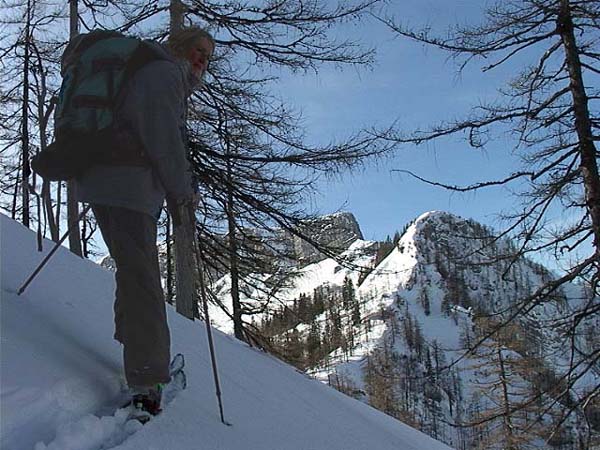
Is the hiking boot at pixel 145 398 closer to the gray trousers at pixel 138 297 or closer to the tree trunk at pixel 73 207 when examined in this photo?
the gray trousers at pixel 138 297

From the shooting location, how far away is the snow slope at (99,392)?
71.4 inches

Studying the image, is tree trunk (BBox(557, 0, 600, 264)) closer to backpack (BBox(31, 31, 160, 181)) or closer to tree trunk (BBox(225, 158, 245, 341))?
tree trunk (BBox(225, 158, 245, 341))

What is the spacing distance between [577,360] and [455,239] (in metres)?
1.81

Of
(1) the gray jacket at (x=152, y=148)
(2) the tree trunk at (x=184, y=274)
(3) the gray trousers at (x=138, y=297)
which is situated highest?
(2) the tree trunk at (x=184, y=274)

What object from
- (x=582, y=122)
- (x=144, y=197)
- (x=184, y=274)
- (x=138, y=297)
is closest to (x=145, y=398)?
(x=138, y=297)

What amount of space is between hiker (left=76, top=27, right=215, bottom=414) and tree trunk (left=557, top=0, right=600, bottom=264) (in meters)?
4.35

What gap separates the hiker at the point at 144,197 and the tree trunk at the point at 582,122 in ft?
14.3

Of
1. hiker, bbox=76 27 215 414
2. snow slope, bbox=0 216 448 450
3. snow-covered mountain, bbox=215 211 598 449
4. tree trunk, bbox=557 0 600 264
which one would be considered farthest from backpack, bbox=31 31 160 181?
tree trunk, bbox=557 0 600 264

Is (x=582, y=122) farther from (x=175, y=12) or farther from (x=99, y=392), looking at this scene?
(x=99, y=392)

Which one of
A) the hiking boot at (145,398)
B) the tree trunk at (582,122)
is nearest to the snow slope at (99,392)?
the hiking boot at (145,398)

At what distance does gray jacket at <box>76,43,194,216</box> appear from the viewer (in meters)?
2.10

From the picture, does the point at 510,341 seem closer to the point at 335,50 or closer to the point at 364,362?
the point at 335,50

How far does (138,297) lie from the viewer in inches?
85.2

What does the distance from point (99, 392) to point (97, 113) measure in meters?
1.10
